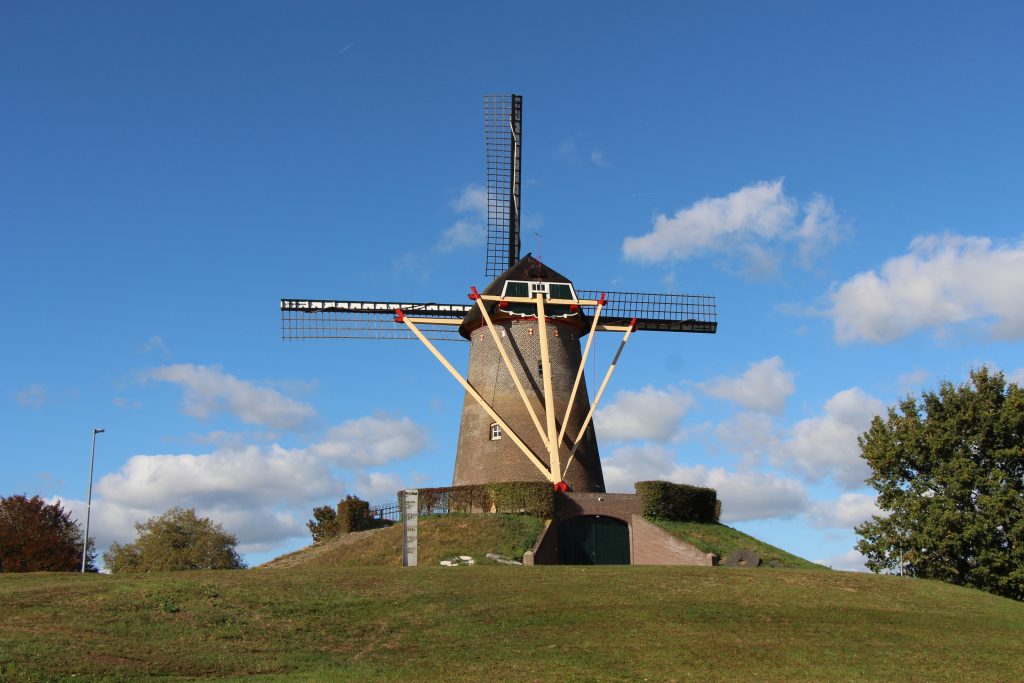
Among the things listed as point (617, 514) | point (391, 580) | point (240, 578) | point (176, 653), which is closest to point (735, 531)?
point (617, 514)

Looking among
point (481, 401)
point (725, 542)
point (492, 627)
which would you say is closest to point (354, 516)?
point (481, 401)

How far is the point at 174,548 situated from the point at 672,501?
34.0 m

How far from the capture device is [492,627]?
25.0m

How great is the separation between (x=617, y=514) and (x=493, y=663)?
20.6m

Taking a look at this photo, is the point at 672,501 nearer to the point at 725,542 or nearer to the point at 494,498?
the point at 725,542

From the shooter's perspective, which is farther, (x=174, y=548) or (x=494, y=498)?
(x=174, y=548)

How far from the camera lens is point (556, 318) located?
45688 mm

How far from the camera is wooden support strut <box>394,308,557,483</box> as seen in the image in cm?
4306

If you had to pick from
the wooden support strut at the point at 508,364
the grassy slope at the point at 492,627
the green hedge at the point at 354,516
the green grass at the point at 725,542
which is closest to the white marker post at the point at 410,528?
the grassy slope at the point at 492,627

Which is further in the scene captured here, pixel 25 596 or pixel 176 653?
pixel 25 596

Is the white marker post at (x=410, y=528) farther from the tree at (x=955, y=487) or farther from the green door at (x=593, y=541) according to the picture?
the tree at (x=955, y=487)

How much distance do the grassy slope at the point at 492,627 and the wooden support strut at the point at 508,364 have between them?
37.9 ft

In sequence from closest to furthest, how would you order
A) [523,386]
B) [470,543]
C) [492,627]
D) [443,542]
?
[492,627], [470,543], [443,542], [523,386]

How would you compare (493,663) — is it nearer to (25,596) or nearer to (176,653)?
(176,653)
